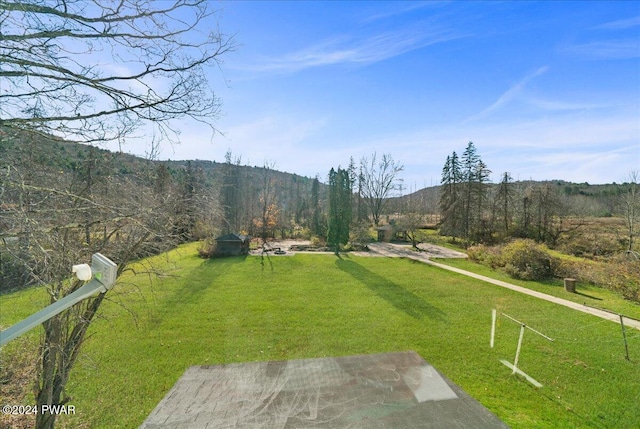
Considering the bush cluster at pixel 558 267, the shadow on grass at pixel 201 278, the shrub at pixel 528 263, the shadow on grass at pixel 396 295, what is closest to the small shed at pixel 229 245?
the shadow on grass at pixel 201 278

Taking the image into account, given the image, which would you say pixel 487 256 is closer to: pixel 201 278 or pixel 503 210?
pixel 503 210

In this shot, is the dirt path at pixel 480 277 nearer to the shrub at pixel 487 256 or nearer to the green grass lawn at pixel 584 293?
the green grass lawn at pixel 584 293

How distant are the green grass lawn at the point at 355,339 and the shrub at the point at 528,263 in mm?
2975

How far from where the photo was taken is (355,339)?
7746 mm

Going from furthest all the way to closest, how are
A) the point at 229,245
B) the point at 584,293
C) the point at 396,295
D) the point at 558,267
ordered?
the point at 229,245
the point at 558,267
the point at 584,293
the point at 396,295

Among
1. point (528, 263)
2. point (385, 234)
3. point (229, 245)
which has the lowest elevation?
Answer: point (229, 245)

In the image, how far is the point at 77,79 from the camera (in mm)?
2438

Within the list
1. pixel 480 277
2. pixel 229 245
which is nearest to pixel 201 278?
pixel 229 245

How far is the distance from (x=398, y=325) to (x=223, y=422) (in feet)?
20.0

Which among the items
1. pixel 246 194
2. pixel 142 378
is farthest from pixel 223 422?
pixel 246 194

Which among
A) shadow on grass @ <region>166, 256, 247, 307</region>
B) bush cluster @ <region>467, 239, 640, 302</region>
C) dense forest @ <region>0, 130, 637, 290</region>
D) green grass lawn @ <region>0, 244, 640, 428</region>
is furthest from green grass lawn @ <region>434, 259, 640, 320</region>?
shadow on grass @ <region>166, 256, 247, 307</region>

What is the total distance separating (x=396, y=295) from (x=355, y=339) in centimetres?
474

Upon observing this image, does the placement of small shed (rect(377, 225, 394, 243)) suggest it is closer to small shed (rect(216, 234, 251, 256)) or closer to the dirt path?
the dirt path

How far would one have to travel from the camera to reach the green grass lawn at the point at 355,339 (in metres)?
5.23
